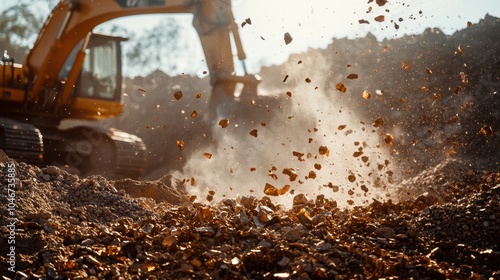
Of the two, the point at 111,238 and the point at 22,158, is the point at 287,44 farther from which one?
the point at 22,158

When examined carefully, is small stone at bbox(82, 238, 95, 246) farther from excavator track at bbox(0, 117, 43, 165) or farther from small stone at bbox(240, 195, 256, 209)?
excavator track at bbox(0, 117, 43, 165)

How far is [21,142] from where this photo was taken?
8477mm

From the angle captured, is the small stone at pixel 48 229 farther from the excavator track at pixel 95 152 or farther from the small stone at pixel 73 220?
the excavator track at pixel 95 152

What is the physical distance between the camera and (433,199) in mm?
5727

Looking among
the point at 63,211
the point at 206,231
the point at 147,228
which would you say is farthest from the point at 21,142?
the point at 206,231

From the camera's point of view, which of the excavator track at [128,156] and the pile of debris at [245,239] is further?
the excavator track at [128,156]

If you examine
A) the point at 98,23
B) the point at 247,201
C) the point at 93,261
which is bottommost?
the point at 93,261

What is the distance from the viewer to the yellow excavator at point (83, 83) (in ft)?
26.0

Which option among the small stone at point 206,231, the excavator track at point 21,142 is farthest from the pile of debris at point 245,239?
the excavator track at point 21,142

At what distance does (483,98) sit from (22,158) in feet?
27.7

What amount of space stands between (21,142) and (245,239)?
17.6 ft

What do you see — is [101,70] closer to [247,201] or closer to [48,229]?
[247,201]

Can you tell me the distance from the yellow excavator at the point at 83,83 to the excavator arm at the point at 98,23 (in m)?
→ 0.01

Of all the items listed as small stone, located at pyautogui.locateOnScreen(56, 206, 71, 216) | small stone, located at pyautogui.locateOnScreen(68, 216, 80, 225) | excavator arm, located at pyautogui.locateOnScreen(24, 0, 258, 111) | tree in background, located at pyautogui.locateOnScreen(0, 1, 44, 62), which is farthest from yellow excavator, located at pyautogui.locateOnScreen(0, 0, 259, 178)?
tree in background, located at pyautogui.locateOnScreen(0, 1, 44, 62)
